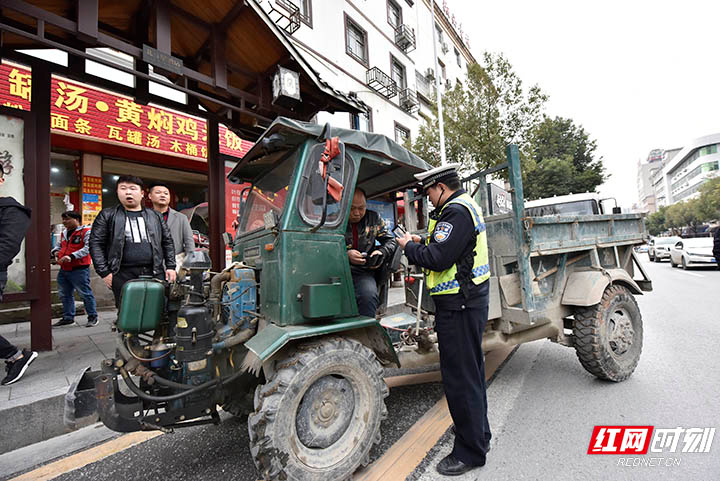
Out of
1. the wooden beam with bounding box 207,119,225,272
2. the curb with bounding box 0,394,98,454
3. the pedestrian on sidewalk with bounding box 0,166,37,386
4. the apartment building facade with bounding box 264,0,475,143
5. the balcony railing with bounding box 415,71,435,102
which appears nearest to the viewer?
the curb with bounding box 0,394,98,454

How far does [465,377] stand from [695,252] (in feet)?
59.7

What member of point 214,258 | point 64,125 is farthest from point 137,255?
point 64,125

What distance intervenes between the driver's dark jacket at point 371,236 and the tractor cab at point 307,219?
0.62 meters

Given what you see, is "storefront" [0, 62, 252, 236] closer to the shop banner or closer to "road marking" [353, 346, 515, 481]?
the shop banner

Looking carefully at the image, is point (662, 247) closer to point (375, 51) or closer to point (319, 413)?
point (375, 51)

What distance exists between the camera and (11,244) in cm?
309

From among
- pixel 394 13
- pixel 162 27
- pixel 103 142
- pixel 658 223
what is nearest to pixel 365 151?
pixel 162 27

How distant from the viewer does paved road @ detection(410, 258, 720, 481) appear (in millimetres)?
2098

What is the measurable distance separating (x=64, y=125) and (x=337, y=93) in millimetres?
5535

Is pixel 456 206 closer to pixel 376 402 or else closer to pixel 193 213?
pixel 376 402

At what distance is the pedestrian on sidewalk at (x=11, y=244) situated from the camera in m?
3.06

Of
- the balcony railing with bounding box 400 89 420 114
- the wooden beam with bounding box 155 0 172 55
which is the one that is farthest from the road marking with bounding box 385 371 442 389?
the balcony railing with bounding box 400 89 420 114

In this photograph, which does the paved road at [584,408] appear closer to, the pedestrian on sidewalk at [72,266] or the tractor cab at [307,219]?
the tractor cab at [307,219]

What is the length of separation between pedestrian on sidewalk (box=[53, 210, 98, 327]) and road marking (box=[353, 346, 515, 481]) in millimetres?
5821
